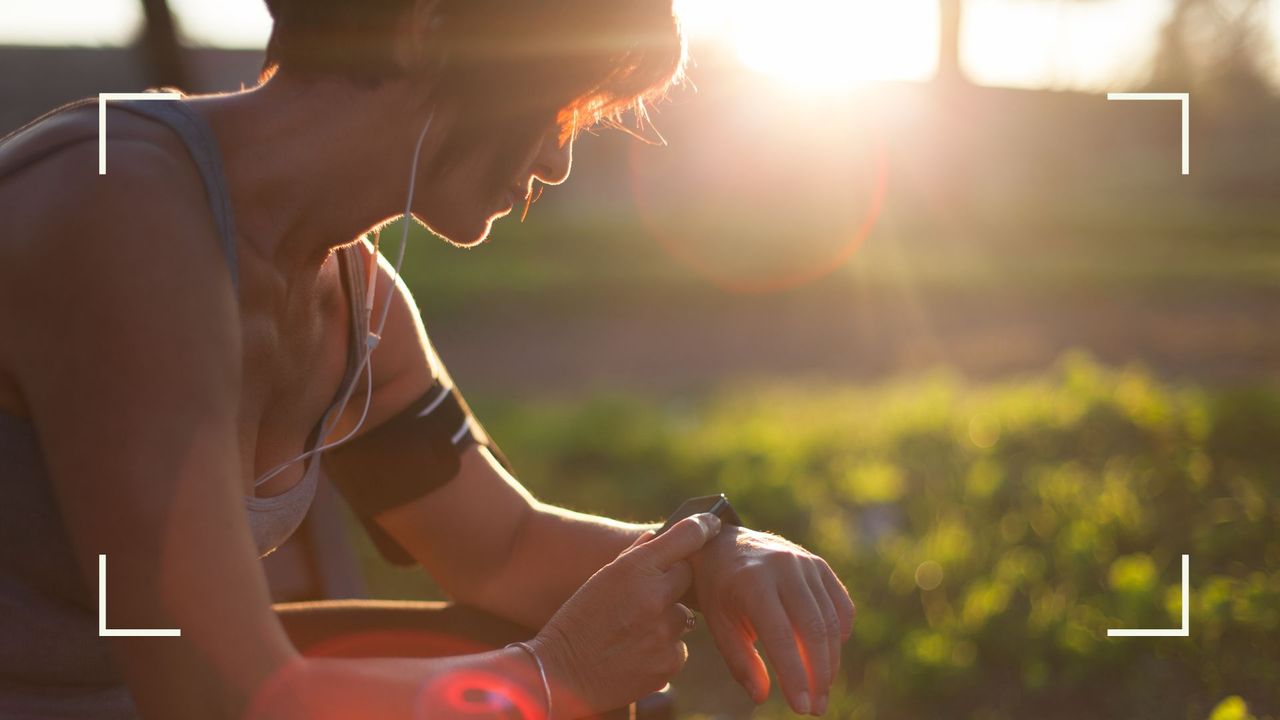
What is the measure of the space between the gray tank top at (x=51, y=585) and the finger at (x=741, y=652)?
0.68 metres

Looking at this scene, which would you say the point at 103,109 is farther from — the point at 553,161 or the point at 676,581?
the point at 676,581

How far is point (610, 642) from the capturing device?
5.15 ft

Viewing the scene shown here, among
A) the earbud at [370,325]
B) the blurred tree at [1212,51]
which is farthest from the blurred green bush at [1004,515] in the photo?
the blurred tree at [1212,51]

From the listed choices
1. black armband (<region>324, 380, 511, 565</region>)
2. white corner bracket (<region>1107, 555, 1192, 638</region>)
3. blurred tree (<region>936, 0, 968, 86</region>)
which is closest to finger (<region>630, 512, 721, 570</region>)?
black armband (<region>324, 380, 511, 565</region>)

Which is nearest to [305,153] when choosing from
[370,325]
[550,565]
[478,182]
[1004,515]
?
[478,182]

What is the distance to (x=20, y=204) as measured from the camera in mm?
→ 1250

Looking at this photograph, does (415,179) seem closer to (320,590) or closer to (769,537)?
(769,537)

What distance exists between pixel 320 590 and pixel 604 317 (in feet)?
33.5

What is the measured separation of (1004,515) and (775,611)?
300cm

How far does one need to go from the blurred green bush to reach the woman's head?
2.06 m

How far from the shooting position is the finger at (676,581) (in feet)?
5.29

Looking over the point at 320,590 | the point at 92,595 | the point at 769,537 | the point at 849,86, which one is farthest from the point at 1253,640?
the point at 849,86

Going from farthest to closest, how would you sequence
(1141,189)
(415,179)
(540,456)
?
1. (1141,189)
2. (540,456)
3. (415,179)

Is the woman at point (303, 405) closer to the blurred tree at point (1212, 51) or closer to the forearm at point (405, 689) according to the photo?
the forearm at point (405, 689)
